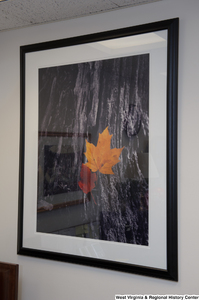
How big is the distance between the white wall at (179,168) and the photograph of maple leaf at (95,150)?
0.19 m

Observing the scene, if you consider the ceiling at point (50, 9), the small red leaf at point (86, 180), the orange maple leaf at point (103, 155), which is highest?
the ceiling at point (50, 9)

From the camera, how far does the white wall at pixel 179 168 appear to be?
4.69 feet

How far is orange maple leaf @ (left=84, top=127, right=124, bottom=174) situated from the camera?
1.59m

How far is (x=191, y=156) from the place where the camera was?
144 centimetres

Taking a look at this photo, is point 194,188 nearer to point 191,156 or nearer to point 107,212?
point 191,156

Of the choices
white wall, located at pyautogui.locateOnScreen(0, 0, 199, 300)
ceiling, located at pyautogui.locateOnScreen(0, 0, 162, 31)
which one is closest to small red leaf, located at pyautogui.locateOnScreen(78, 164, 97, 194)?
white wall, located at pyautogui.locateOnScreen(0, 0, 199, 300)

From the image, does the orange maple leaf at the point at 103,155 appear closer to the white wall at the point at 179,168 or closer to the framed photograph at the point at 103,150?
the framed photograph at the point at 103,150

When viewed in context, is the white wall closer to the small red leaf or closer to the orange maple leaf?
the orange maple leaf

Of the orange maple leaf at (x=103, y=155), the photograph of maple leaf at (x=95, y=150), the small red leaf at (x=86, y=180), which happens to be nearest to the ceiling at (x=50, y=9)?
the photograph of maple leaf at (x=95, y=150)

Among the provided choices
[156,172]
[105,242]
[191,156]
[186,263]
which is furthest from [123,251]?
[191,156]

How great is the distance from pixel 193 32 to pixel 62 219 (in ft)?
3.89

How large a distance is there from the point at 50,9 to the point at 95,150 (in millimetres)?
808

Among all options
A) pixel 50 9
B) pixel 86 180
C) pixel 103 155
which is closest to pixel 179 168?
pixel 103 155

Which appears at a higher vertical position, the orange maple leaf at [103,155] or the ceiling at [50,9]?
the ceiling at [50,9]
